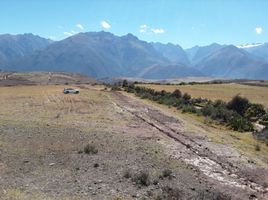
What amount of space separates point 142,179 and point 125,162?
3.85m

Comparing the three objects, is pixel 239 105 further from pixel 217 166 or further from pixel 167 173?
pixel 167 173

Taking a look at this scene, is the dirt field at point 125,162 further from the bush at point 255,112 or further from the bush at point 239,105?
the bush at point 239,105

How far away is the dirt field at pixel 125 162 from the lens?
17.6 m

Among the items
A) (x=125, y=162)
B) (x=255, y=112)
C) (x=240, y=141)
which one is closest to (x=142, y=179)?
(x=125, y=162)

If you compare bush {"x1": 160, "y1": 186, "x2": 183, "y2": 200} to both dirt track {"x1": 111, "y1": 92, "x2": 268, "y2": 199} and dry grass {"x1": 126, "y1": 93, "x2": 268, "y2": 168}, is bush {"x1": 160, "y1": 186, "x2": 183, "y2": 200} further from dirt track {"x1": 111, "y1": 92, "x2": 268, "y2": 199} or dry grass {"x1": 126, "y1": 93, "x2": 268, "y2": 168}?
dry grass {"x1": 126, "y1": 93, "x2": 268, "y2": 168}

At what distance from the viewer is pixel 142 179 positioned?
1866cm

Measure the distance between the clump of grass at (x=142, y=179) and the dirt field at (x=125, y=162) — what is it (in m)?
0.05

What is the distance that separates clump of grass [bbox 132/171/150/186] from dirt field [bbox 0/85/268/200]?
0.15 ft

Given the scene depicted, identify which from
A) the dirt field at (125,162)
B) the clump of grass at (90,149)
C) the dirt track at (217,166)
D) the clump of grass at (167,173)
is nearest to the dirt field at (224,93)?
the dirt track at (217,166)

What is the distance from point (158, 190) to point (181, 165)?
4.87m

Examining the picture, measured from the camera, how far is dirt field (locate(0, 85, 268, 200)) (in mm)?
17578

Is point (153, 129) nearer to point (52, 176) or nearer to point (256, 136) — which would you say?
point (256, 136)

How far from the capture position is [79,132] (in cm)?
3128

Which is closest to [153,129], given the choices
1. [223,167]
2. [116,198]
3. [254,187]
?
[223,167]
